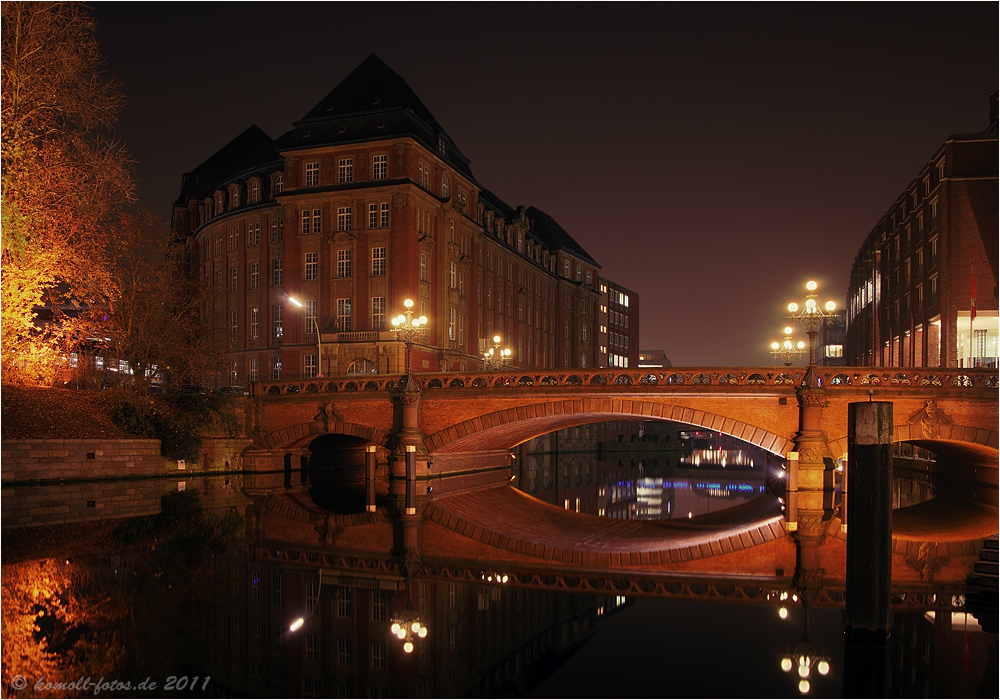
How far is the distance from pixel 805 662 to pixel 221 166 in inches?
3373

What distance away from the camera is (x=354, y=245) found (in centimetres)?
6141

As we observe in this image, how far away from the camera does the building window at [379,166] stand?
198ft

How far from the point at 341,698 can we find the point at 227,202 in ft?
235

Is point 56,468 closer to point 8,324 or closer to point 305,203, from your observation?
point 8,324

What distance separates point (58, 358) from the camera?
40625 millimetres

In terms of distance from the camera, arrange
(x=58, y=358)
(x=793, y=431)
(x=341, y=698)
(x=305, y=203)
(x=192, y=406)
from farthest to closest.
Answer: (x=305, y=203) → (x=192, y=406) → (x=58, y=358) → (x=793, y=431) → (x=341, y=698)

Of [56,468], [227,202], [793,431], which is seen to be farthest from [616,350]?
[56,468]

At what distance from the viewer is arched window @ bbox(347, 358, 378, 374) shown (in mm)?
60250

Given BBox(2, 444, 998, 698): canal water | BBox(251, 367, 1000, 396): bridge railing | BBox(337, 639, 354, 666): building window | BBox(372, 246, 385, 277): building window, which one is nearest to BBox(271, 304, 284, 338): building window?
BBox(372, 246, 385, 277): building window

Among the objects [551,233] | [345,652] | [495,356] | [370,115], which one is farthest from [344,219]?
[345,652]

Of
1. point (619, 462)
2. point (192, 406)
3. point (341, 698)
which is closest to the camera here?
point (341, 698)

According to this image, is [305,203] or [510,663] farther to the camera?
[305,203]

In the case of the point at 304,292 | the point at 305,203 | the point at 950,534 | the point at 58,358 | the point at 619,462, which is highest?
the point at 305,203

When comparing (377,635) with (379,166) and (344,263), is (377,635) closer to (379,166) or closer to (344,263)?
(344,263)
